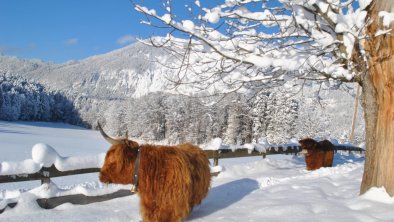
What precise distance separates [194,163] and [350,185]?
3595 mm

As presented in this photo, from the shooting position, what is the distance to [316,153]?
1009cm

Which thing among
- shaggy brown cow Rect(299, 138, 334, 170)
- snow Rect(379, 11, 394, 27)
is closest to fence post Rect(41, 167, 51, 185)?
snow Rect(379, 11, 394, 27)

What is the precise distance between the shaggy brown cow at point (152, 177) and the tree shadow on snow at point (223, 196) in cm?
63

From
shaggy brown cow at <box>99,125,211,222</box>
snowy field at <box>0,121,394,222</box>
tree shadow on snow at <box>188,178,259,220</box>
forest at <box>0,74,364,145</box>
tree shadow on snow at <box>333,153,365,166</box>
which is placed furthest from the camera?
forest at <box>0,74,364,145</box>

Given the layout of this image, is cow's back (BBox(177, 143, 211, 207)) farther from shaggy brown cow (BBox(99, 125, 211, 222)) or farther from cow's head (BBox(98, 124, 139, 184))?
cow's head (BBox(98, 124, 139, 184))

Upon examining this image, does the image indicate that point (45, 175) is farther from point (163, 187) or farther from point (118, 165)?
point (163, 187)

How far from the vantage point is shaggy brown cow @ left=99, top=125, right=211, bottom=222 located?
4.27m

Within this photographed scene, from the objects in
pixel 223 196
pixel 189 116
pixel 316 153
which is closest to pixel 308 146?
pixel 316 153

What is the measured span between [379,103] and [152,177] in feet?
10.9

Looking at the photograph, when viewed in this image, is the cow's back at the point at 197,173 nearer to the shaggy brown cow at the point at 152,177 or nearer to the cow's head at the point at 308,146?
the shaggy brown cow at the point at 152,177

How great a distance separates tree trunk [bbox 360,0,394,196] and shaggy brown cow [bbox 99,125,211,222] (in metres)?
2.83

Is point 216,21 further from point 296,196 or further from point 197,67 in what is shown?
point 296,196

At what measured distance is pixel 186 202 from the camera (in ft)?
14.3

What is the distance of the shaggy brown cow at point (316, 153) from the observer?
10.0 meters
